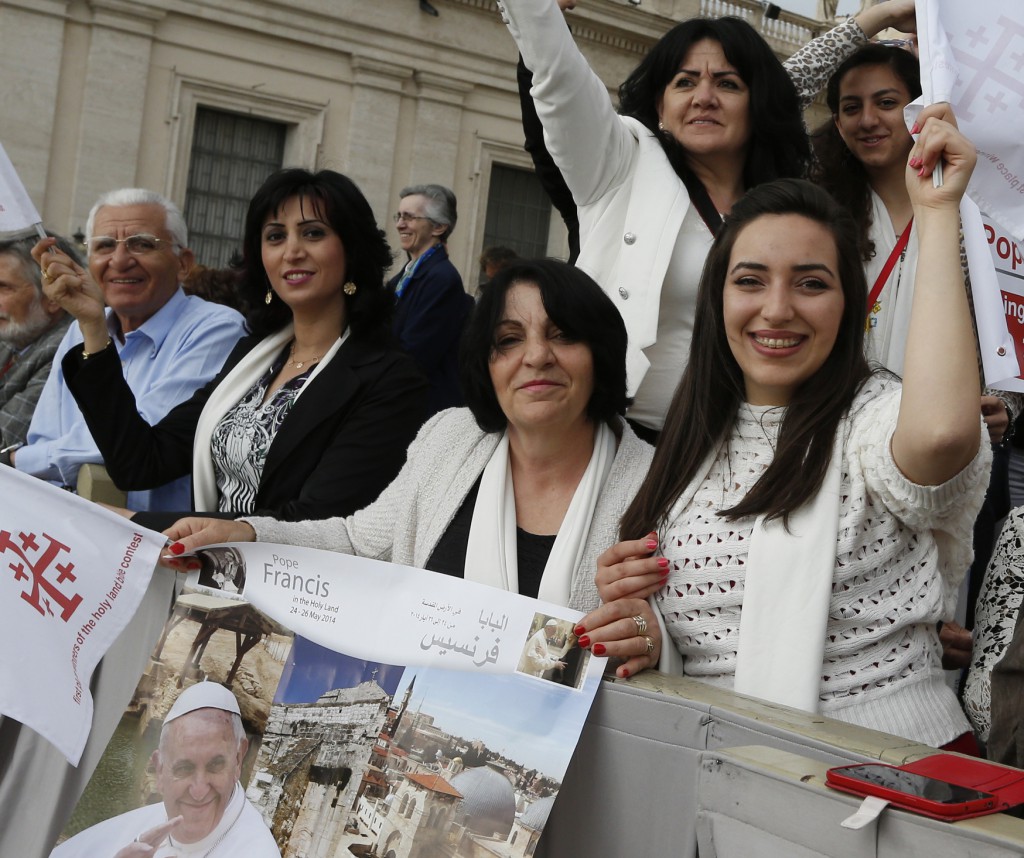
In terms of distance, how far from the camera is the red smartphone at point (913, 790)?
133cm

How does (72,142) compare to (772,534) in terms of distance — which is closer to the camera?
(772,534)

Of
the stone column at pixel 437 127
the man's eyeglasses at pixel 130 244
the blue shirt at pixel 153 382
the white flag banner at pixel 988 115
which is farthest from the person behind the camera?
the stone column at pixel 437 127

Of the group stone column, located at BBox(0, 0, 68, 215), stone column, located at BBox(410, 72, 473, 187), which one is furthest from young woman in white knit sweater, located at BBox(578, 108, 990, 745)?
stone column, located at BBox(410, 72, 473, 187)

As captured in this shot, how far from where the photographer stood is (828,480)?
2.18m

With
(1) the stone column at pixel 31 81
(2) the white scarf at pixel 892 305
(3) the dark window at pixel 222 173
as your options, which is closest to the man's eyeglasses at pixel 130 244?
(2) the white scarf at pixel 892 305

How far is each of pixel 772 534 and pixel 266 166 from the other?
16.5m

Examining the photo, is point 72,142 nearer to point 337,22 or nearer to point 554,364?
point 337,22

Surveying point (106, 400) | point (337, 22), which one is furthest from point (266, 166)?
point (106, 400)

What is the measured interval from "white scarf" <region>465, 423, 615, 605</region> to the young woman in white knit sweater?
140 millimetres

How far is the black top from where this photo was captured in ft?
8.44

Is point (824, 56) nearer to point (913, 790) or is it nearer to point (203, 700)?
point (203, 700)

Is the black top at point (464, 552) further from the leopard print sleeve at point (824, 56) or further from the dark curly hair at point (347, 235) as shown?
the leopard print sleeve at point (824, 56)

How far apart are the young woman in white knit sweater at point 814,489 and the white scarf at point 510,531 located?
0.14m

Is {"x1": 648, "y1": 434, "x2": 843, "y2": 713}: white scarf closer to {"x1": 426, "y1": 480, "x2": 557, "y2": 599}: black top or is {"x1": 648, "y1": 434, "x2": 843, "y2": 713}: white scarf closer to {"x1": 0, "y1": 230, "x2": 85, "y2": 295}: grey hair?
{"x1": 426, "y1": 480, "x2": 557, "y2": 599}: black top
